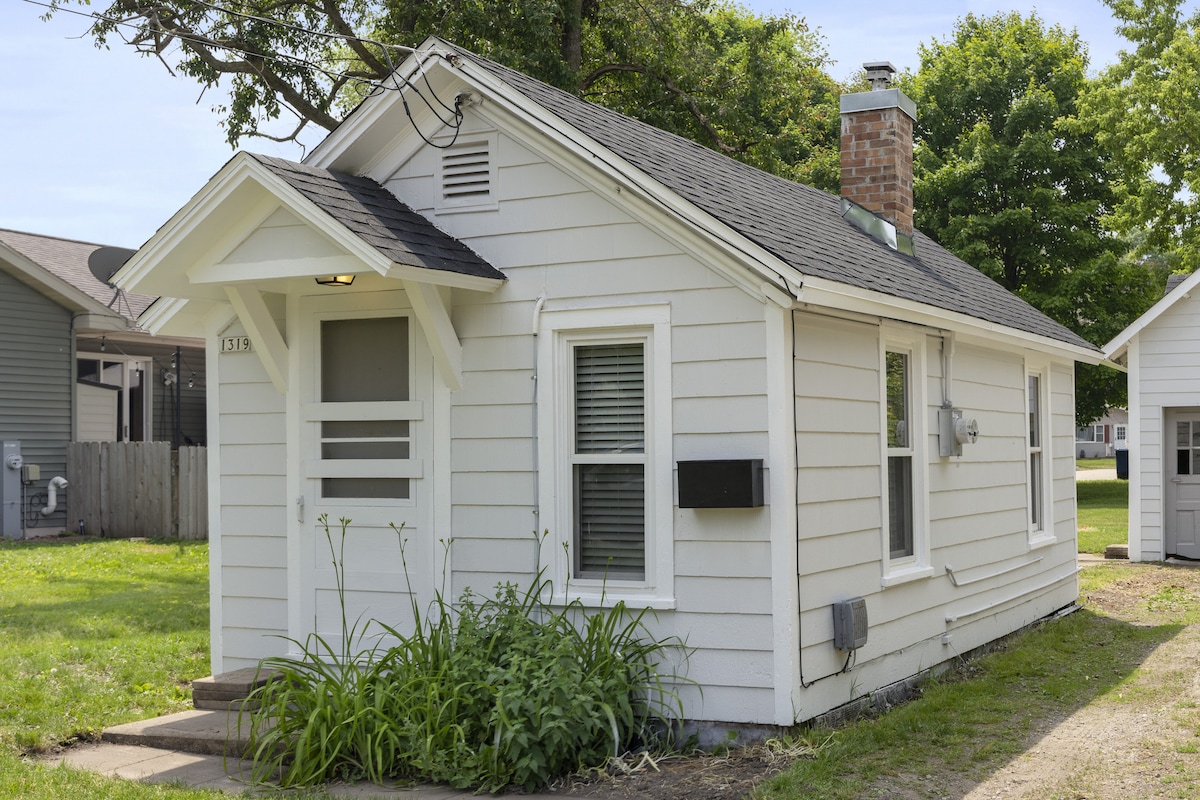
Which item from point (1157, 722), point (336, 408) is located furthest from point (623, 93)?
point (1157, 722)

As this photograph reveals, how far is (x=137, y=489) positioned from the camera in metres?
18.2

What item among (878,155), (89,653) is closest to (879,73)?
(878,155)

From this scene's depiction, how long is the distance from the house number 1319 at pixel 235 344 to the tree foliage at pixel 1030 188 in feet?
72.9

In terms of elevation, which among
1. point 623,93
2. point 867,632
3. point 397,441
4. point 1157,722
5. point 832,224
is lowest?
point 1157,722

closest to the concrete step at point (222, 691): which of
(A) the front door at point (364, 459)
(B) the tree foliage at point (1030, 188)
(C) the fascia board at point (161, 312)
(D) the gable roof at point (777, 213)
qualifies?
(A) the front door at point (364, 459)

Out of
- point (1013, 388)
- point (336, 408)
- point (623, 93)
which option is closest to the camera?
point (336, 408)

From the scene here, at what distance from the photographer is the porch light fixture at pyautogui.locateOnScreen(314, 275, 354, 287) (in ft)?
24.3

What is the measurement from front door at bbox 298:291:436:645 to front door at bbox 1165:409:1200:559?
12.6m

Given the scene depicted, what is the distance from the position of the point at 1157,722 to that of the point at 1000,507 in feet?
9.64

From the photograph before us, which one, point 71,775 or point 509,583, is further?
point 509,583

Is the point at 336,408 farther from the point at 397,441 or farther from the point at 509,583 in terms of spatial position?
the point at 509,583

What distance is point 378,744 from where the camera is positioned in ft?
20.0

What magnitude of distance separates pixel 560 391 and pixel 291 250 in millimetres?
1743

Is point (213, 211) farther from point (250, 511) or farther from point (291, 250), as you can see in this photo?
point (250, 511)
